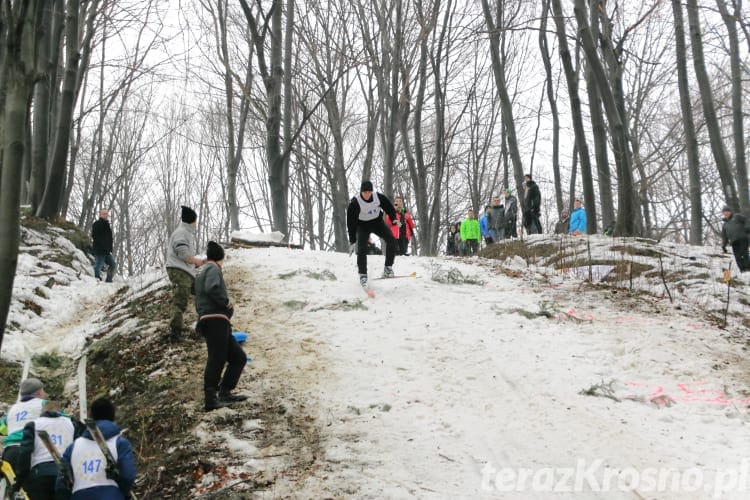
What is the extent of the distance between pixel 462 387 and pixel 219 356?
103 inches

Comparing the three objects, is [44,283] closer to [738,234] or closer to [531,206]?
[531,206]

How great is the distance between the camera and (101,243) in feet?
44.5

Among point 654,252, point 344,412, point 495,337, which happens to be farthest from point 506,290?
point 344,412

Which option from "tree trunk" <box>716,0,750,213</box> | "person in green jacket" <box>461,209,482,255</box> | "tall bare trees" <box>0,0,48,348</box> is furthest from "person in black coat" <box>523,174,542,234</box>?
"tall bare trees" <box>0,0,48,348</box>

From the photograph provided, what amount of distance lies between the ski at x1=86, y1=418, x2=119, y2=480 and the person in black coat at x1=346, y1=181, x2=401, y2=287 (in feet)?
18.5

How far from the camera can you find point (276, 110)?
14.3m

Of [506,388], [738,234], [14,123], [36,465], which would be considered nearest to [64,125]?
[14,123]

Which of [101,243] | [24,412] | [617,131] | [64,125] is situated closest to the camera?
[24,412]

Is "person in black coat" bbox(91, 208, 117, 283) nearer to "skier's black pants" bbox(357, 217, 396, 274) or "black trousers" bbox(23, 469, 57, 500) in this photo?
"skier's black pants" bbox(357, 217, 396, 274)

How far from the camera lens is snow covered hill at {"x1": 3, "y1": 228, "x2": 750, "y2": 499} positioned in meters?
4.38

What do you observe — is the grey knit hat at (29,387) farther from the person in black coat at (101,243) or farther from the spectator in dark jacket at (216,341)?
the person in black coat at (101,243)

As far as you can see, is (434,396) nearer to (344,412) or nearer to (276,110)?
(344,412)

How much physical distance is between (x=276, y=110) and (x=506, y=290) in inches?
323

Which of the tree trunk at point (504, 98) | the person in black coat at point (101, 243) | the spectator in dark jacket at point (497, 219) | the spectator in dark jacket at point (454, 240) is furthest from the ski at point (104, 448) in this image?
the spectator in dark jacket at point (454, 240)
